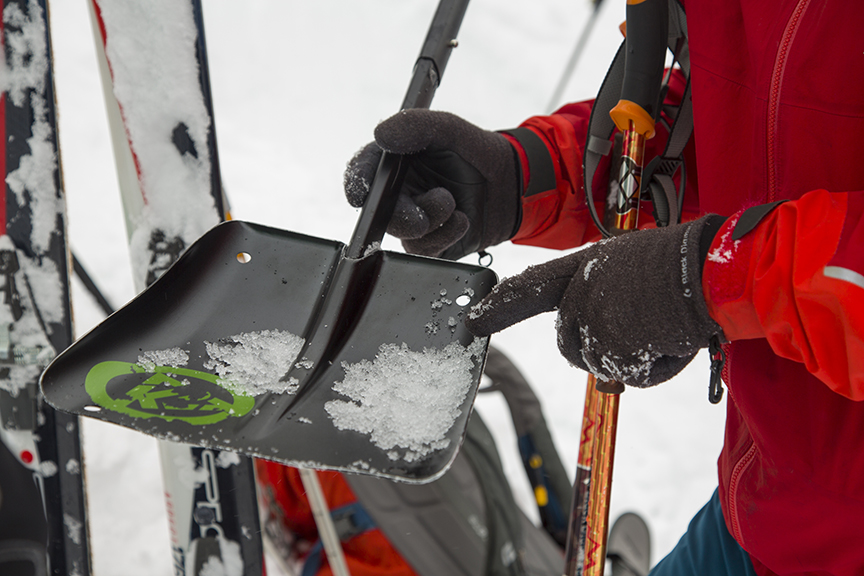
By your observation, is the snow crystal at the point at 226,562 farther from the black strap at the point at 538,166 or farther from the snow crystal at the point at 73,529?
the black strap at the point at 538,166

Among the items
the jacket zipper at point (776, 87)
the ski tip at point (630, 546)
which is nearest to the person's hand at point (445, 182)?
the jacket zipper at point (776, 87)

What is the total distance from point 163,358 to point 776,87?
888mm

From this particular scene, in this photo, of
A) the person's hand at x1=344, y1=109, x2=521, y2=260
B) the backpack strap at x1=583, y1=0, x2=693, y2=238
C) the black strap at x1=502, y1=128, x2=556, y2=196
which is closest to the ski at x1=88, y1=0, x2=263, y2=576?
the person's hand at x1=344, y1=109, x2=521, y2=260

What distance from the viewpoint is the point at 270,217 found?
2613mm

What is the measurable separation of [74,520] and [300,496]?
55 cm

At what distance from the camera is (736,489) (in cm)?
78

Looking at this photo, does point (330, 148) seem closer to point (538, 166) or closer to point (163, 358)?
point (538, 166)

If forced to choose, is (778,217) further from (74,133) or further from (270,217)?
(74,133)

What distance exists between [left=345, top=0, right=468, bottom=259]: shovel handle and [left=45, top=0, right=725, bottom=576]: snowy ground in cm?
124

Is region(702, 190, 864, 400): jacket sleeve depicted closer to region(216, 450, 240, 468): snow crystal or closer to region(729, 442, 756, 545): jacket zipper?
region(729, 442, 756, 545): jacket zipper

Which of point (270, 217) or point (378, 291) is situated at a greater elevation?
point (270, 217)

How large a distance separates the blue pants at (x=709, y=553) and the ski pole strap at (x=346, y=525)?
0.76m

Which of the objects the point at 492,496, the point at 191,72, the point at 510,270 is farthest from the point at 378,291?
the point at 510,270

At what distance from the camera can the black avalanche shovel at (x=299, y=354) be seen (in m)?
0.70
